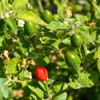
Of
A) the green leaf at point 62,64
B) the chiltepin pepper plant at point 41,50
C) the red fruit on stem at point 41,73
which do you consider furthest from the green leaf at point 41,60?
the green leaf at point 62,64

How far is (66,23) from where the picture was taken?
5.48 ft

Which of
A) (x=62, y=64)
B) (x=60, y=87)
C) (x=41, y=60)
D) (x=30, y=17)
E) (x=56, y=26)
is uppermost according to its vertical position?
(x=30, y=17)

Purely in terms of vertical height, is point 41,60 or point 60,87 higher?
point 41,60

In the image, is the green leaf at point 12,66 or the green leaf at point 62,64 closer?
the green leaf at point 12,66

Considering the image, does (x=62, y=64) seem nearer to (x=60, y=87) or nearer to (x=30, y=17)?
(x=60, y=87)

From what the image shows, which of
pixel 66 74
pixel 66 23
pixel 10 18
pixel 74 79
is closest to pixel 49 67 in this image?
pixel 66 74

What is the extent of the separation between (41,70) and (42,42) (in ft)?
0.91

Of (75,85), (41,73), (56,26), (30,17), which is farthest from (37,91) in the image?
(30,17)

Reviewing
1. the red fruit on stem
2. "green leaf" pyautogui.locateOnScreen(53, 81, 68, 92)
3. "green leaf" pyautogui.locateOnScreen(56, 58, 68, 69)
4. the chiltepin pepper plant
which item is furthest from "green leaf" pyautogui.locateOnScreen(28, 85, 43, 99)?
"green leaf" pyautogui.locateOnScreen(56, 58, 68, 69)

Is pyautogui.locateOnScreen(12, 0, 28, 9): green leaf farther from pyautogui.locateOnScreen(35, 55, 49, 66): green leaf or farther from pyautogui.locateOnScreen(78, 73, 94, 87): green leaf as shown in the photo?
pyautogui.locateOnScreen(78, 73, 94, 87): green leaf

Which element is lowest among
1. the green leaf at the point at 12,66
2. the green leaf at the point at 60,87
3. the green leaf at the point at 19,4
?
the green leaf at the point at 60,87

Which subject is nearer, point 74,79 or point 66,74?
point 74,79

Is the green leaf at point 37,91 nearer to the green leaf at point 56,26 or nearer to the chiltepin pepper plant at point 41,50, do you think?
the chiltepin pepper plant at point 41,50

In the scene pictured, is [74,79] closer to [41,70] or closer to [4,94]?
[41,70]
